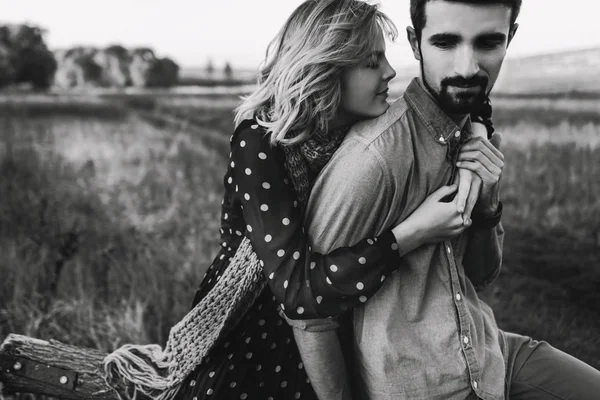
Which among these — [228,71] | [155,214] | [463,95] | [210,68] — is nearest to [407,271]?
[463,95]

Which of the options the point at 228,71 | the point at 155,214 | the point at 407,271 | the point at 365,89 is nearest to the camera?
the point at 407,271

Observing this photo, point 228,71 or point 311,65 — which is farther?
point 228,71

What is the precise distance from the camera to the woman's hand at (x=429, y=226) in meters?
1.56

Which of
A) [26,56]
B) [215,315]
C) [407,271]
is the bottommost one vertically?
[215,315]

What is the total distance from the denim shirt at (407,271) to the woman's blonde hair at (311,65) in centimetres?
13

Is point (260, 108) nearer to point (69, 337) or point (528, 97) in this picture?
point (69, 337)

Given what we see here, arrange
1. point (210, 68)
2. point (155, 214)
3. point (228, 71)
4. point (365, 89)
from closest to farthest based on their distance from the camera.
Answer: point (365, 89)
point (155, 214)
point (228, 71)
point (210, 68)

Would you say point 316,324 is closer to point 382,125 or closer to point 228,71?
point 382,125

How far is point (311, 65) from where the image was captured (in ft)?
5.47

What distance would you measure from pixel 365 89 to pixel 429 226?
48cm

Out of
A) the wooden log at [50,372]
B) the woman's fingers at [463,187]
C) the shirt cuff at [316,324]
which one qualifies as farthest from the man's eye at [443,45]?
the wooden log at [50,372]

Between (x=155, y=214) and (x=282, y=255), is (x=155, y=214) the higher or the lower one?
the lower one

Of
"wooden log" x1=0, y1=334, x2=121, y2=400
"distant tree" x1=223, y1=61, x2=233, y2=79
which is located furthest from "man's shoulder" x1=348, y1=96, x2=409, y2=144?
"distant tree" x1=223, y1=61, x2=233, y2=79

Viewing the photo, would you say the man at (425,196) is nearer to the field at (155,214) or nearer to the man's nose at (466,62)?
the man's nose at (466,62)
